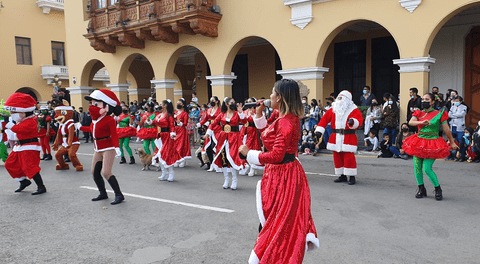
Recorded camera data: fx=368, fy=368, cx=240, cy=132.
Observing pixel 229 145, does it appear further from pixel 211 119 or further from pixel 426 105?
pixel 426 105

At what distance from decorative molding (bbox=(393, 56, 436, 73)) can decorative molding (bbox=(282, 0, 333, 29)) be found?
143 inches

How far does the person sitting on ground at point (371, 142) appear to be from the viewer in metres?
11.9

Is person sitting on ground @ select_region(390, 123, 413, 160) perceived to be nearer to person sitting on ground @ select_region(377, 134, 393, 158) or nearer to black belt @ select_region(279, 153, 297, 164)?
person sitting on ground @ select_region(377, 134, 393, 158)

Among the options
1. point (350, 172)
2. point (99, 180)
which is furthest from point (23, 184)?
point (350, 172)

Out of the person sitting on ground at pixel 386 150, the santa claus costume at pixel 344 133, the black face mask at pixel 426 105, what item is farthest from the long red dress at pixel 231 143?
the person sitting on ground at pixel 386 150

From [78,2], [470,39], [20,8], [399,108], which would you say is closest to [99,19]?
[78,2]

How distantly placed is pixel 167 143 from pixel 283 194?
18.1 feet

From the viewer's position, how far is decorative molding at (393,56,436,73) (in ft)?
36.8

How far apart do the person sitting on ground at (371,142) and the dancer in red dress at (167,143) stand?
21.3 feet

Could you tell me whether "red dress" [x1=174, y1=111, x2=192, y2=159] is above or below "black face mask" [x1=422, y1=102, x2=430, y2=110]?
below

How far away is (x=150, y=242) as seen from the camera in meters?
4.68

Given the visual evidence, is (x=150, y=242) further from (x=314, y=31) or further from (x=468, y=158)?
(x=314, y=31)

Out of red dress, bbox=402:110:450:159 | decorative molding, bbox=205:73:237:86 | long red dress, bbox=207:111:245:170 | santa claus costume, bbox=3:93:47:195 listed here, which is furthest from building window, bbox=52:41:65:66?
red dress, bbox=402:110:450:159

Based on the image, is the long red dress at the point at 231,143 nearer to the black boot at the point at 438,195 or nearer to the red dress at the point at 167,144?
the red dress at the point at 167,144
